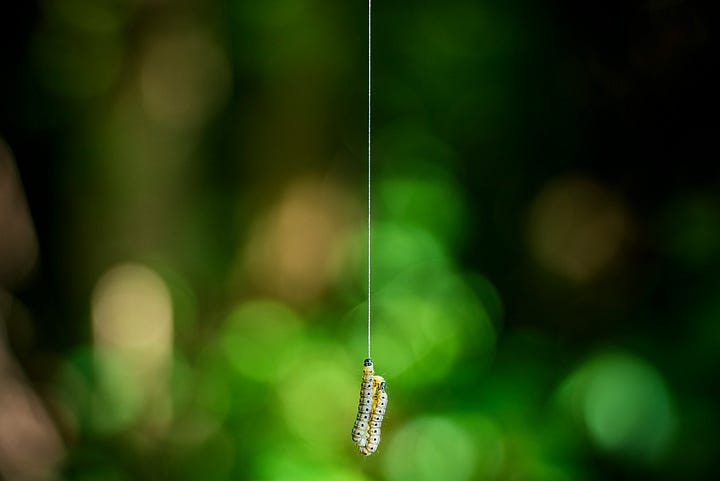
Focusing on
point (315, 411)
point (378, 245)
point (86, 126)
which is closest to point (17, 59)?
point (86, 126)

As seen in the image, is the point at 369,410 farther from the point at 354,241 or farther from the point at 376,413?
the point at 354,241

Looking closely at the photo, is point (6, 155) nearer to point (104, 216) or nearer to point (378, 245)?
point (104, 216)

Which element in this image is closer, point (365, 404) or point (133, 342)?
point (365, 404)

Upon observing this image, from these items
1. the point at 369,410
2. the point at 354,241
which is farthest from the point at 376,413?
the point at 354,241

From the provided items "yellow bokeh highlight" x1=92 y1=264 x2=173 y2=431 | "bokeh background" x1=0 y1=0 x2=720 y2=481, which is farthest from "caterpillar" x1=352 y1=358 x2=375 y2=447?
"yellow bokeh highlight" x1=92 y1=264 x2=173 y2=431

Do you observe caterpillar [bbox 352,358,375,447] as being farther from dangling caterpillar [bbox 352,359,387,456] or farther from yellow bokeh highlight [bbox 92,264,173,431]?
yellow bokeh highlight [bbox 92,264,173,431]

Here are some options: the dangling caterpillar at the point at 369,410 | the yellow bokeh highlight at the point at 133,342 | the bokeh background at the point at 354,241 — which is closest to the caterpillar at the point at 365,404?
the dangling caterpillar at the point at 369,410
